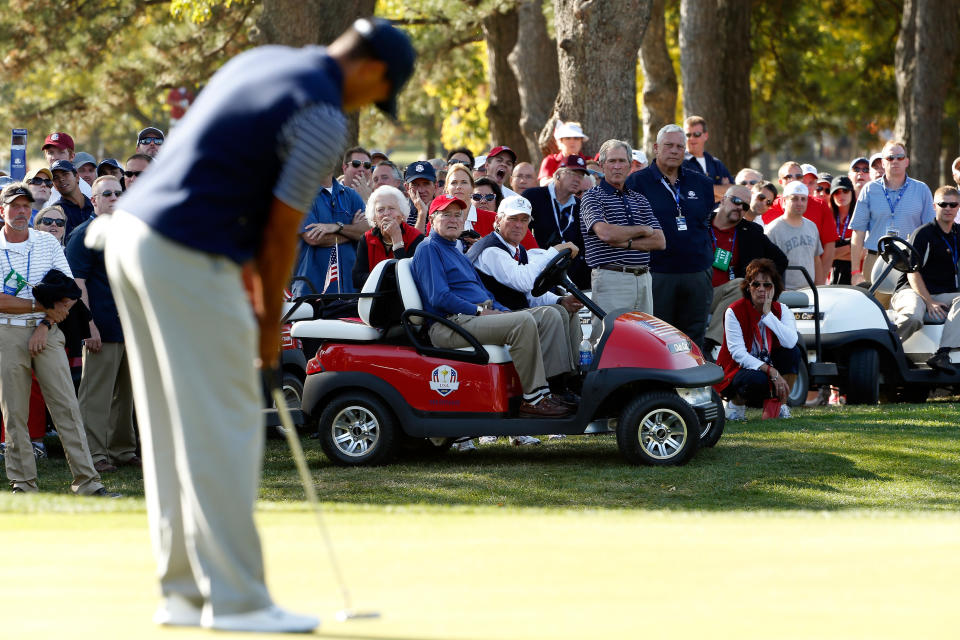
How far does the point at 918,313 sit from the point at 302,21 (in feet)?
29.0

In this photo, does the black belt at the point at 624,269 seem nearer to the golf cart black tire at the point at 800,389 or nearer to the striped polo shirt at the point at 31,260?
the golf cart black tire at the point at 800,389

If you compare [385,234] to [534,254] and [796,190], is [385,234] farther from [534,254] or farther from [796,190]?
[796,190]

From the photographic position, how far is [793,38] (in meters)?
30.2

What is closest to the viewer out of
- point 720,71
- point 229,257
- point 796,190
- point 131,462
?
point 229,257

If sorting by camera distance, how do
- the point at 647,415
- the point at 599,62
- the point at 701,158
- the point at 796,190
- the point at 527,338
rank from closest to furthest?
the point at 527,338 → the point at 647,415 → the point at 796,190 → the point at 701,158 → the point at 599,62

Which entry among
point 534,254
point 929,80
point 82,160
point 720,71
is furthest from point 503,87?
point 534,254

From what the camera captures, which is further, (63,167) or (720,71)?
(720,71)

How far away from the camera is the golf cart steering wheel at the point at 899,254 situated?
13281mm

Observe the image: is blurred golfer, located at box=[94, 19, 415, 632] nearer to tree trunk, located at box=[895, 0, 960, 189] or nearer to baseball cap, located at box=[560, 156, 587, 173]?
baseball cap, located at box=[560, 156, 587, 173]

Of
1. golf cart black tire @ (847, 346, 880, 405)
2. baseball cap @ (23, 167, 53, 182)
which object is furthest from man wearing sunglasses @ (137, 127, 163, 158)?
golf cart black tire @ (847, 346, 880, 405)

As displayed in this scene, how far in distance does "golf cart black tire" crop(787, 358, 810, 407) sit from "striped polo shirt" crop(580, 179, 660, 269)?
223 centimetres

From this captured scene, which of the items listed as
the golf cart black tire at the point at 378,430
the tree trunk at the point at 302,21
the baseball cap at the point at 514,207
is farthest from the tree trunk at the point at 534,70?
the golf cart black tire at the point at 378,430

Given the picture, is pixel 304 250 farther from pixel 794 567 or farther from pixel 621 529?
pixel 794 567

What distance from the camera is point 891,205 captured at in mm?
14656
